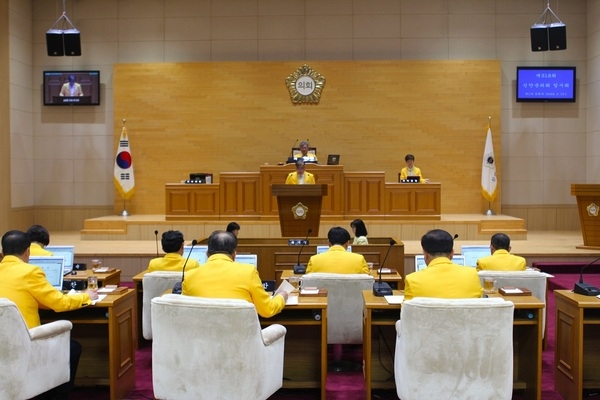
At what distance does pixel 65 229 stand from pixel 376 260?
9.05 meters

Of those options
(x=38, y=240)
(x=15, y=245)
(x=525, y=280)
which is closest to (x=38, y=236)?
(x=38, y=240)

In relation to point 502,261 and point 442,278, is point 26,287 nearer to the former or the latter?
point 442,278

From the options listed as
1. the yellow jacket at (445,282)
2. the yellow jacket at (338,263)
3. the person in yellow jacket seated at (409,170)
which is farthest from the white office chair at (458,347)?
the person in yellow jacket seated at (409,170)

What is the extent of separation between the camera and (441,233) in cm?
394

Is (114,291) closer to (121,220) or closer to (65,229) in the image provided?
(121,220)

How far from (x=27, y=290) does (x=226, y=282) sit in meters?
1.15

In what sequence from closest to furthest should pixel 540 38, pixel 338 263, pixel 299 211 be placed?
pixel 338 263
pixel 299 211
pixel 540 38

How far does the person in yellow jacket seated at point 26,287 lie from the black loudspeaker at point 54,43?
29.6ft

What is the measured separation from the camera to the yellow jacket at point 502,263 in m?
5.41

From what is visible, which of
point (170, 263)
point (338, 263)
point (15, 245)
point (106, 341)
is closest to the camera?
point (15, 245)

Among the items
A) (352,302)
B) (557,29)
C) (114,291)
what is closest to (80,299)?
(114,291)

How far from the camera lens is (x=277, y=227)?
12.0 metres

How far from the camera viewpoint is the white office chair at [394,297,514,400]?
343 cm

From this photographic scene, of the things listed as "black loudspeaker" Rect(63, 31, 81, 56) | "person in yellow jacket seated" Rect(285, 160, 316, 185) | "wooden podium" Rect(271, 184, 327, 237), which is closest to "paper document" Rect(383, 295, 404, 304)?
"wooden podium" Rect(271, 184, 327, 237)
